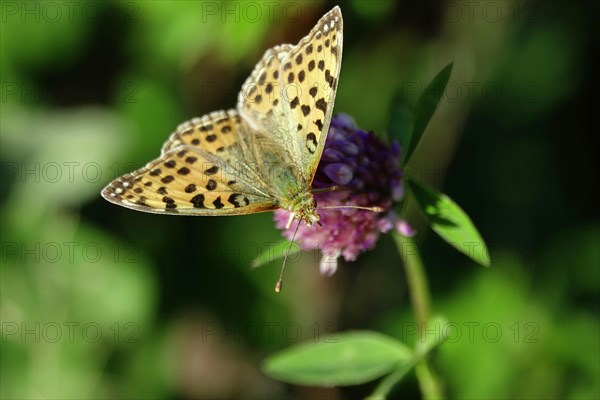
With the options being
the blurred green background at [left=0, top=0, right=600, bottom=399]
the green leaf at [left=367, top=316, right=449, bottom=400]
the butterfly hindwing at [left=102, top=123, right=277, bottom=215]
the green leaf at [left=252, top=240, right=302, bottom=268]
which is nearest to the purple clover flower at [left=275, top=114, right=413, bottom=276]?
the green leaf at [left=252, top=240, right=302, bottom=268]

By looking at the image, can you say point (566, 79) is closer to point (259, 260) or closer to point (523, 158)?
point (523, 158)

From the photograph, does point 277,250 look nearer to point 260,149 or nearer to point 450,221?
point 260,149

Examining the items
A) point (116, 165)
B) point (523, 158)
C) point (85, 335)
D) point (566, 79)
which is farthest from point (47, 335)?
point (566, 79)

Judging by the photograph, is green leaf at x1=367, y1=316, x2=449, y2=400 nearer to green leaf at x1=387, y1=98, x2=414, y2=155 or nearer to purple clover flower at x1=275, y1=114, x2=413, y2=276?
purple clover flower at x1=275, y1=114, x2=413, y2=276

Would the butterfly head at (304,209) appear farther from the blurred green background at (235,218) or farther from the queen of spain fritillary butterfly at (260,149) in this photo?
the blurred green background at (235,218)

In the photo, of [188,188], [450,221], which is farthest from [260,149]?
[450,221]

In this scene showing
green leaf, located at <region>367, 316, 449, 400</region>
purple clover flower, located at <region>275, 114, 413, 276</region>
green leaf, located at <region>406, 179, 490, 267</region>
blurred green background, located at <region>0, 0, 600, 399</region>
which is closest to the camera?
green leaf, located at <region>406, 179, 490, 267</region>
